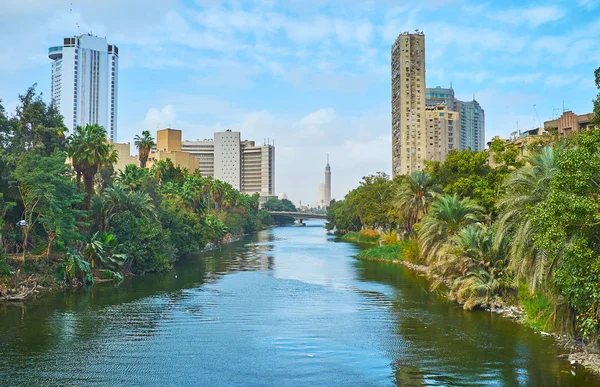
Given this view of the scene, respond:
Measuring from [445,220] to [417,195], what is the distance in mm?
17886

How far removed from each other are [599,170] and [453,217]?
2540cm

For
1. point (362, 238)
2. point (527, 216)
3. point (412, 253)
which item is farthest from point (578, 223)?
point (362, 238)

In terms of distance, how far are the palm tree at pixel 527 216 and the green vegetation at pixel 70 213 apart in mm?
31988

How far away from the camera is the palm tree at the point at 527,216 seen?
25484 mm

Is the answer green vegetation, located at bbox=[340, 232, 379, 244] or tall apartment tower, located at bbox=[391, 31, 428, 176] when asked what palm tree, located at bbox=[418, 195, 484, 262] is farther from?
tall apartment tower, located at bbox=[391, 31, 428, 176]

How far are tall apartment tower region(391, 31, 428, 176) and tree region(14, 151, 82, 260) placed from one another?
11371cm

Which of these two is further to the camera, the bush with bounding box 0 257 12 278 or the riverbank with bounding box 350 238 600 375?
the bush with bounding box 0 257 12 278

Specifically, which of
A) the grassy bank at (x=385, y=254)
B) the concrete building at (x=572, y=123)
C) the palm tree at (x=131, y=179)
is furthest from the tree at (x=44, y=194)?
the concrete building at (x=572, y=123)

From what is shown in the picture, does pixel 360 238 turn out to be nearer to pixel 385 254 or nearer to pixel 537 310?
pixel 385 254

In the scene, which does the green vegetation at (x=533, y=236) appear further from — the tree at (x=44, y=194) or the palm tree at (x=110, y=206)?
the tree at (x=44, y=194)

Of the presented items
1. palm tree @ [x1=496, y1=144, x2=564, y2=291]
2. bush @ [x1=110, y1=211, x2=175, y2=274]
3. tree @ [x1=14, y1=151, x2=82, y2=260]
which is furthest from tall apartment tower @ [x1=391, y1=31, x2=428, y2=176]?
palm tree @ [x1=496, y1=144, x2=564, y2=291]

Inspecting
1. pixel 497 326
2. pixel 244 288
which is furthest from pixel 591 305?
pixel 244 288

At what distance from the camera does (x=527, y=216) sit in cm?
2562

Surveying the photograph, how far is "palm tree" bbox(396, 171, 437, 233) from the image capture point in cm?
6406
